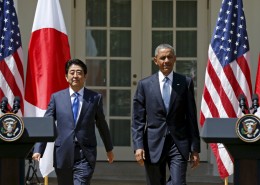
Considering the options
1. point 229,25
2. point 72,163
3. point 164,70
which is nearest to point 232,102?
point 229,25

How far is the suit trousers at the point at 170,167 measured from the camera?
6.79m

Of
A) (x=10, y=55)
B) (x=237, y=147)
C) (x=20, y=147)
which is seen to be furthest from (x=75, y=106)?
(x=10, y=55)

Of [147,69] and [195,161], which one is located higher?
[147,69]

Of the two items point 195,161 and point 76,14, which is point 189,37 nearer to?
point 76,14

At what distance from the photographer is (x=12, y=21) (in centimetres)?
930

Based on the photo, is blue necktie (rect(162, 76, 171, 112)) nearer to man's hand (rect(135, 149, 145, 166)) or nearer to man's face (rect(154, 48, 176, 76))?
man's face (rect(154, 48, 176, 76))

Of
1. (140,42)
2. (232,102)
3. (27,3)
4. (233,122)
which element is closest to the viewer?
(233,122)

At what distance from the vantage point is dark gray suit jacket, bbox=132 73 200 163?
6910mm

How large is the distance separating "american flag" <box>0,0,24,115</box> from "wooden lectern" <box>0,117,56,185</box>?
11.2ft

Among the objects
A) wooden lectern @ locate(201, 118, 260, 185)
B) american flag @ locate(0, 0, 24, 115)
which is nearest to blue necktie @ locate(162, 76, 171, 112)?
wooden lectern @ locate(201, 118, 260, 185)

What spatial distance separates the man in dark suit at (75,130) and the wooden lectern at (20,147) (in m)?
0.94

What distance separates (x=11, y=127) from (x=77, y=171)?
123 cm

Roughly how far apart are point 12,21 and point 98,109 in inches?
111

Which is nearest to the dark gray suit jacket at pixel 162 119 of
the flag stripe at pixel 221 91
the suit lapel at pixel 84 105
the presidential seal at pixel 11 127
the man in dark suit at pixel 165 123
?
the man in dark suit at pixel 165 123
